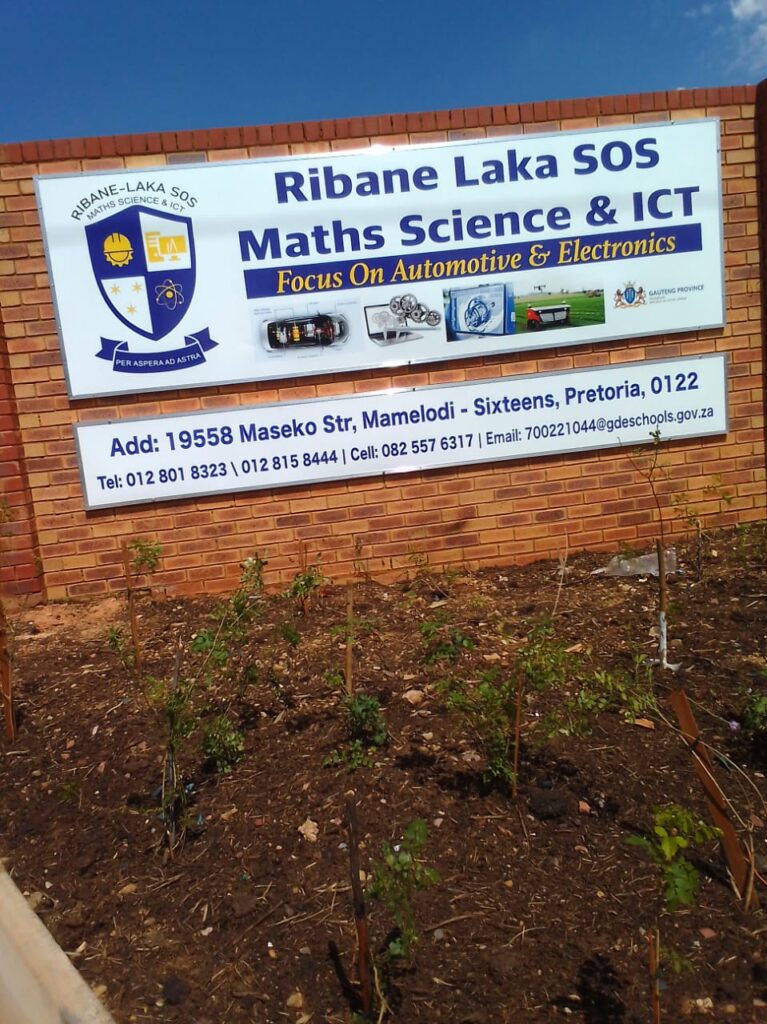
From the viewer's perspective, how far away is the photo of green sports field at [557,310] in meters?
5.01

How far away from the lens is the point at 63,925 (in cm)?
232

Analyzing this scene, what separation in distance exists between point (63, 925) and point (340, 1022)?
3.19ft

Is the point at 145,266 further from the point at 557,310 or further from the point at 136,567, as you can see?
the point at 557,310

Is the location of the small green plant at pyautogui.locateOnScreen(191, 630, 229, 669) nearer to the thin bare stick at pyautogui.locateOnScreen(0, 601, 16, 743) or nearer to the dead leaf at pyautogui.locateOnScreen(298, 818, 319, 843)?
the dead leaf at pyautogui.locateOnScreen(298, 818, 319, 843)

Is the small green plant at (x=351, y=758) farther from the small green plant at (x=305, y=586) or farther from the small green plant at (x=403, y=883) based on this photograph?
the small green plant at (x=305, y=586)

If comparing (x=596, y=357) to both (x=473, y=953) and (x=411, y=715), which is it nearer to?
(x=411, y=715)

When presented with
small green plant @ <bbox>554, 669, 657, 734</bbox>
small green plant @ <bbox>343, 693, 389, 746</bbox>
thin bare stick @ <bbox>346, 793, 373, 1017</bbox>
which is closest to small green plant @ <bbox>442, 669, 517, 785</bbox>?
small green plant @ <bbox>554, 669, 657, 734</bbox>

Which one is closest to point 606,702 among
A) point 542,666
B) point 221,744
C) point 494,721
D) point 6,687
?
point 542,666

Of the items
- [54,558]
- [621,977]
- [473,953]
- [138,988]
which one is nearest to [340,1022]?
[473,953]

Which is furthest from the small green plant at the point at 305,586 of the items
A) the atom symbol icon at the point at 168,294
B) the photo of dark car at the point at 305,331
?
the atom symbol icon at the point at 168,294

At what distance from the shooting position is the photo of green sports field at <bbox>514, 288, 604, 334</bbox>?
5.01 metres

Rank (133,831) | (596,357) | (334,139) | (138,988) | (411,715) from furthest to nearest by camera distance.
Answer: (596,357) < (334,139) < (411,715) < (133,831) < (138,988)

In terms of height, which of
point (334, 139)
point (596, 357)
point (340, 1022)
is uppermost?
point (334, 139)

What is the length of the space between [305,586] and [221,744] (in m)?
1.29
